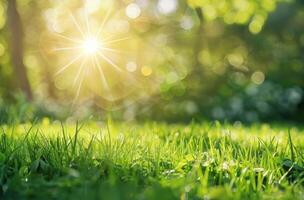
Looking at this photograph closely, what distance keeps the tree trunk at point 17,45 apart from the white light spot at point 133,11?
528 centimetres

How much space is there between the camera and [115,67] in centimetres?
1695

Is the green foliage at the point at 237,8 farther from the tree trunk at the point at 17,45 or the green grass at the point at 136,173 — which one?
the green grass at the point at 136,173

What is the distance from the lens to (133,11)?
1862cm

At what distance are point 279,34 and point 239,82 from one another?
14.3 feet

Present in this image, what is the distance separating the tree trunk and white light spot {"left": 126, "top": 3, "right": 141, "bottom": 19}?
5.28 metres

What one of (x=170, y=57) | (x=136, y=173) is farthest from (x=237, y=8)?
(x=136, y=173)

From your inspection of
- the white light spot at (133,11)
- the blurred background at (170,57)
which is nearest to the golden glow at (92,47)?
the blurred background at (170,57)

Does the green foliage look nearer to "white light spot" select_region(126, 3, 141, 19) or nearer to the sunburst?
the sunburst

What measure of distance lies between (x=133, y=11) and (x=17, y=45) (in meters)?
5.72

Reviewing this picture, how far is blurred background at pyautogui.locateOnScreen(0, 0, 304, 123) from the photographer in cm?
1256

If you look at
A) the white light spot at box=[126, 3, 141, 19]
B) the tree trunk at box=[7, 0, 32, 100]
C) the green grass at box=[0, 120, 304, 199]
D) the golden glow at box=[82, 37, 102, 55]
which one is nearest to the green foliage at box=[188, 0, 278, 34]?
the golden glow at box=[82, 37, 102, 55]

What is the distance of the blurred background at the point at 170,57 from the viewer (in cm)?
1256

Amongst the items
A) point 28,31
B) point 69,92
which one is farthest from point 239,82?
point 69,92

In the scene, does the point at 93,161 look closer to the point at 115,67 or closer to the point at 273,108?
the point at 273,108
